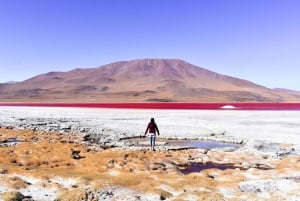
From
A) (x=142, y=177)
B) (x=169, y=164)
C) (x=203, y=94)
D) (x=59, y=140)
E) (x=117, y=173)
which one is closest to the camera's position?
(x=142, y=177)

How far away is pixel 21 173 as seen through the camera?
44.4ft

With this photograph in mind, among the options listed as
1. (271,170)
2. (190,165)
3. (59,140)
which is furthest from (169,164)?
(59,140)

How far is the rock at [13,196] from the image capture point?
1031 cm

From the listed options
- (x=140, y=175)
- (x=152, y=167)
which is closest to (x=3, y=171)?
(x=140, y=175)

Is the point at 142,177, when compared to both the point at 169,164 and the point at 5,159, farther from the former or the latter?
the point at 5,159

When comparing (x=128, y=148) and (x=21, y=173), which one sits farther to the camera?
(x=128, y=148)

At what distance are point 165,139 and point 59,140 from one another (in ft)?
23.1

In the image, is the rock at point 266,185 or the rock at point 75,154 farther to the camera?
the rock at point 75,154

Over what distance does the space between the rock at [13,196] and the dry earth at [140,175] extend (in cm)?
3

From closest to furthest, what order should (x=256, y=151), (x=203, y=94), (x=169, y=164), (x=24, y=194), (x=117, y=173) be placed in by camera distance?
(x=24, y=194), (x=117, y=173), (x=169, y=164), (x=256, y=151), (x=203, y=94)

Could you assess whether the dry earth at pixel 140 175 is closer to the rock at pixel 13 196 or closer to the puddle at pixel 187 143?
the rock at pixel 13 196

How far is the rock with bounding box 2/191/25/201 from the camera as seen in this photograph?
33.8 ft

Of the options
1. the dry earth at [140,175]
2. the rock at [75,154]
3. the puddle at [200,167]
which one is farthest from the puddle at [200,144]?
the rock at [75,154]

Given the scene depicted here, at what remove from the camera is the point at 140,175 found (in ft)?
44.3
